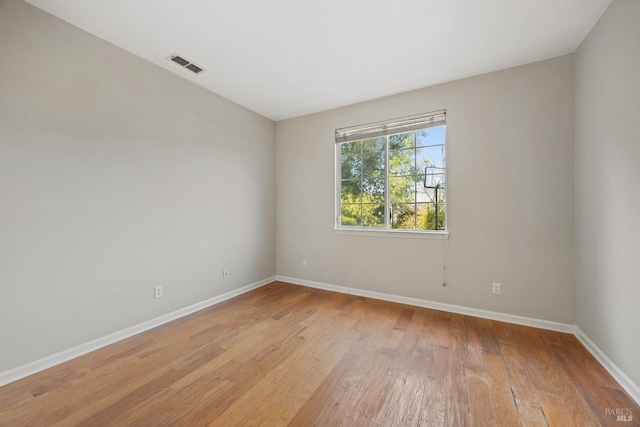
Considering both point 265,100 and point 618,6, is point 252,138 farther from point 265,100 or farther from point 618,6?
point 618,6

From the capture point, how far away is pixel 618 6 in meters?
1.62

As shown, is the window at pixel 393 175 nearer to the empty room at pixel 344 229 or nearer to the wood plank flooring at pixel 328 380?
the empty room at pixel 344 229

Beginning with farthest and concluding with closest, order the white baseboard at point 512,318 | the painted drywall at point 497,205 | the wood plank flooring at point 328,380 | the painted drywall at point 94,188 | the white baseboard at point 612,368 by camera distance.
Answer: the painted drywall at point 497,205 < the painted drywall at point 94,188 < the white baseboard at point 512,318 < the white baseboard at point 612,368 < the wood plank flooring at point 328,380

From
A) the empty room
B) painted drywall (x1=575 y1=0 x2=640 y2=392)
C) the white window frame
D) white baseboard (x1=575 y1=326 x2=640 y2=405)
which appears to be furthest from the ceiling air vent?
white baseboard (x1=575 y1=326 x2=640 y2=405)

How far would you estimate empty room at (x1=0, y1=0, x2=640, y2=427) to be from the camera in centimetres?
156

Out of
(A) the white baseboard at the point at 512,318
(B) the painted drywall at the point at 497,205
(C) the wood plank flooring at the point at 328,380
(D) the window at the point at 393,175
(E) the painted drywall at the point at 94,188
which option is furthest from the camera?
(D) the window at the point at 393,175

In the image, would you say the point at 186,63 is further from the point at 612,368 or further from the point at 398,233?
the point at 612,368

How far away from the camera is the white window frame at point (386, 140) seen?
2834 millimetres

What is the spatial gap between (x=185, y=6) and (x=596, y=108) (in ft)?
10.7

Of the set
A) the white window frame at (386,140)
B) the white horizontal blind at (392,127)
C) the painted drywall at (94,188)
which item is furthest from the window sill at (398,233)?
the painted drywall at (94,188)

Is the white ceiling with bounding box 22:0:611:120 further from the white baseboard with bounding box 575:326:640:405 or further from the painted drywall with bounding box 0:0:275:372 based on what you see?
the white baseboard with bounding box 575:326:640:405

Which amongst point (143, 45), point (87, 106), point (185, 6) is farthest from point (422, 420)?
point (143, 45)

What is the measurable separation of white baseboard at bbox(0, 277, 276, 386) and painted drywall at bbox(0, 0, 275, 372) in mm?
52

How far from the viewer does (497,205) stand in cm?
254
